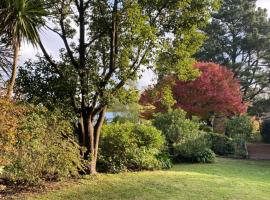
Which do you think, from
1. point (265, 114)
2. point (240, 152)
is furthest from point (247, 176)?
point (265, 114)

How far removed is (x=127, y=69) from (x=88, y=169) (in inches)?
106

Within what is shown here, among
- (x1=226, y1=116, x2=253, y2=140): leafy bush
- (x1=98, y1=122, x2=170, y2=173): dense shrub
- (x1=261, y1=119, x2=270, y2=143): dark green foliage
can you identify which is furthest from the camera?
(x1=261, y1=119, x2=270, y2=143): dark green foliage

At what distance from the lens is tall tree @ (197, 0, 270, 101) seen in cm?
3088

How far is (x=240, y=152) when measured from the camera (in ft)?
65.2

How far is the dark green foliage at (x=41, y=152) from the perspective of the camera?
8422 mm

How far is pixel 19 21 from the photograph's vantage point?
28.3 ft

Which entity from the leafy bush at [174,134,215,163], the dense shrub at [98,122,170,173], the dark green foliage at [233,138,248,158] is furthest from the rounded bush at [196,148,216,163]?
the dense shrub at [98,122,170,173]

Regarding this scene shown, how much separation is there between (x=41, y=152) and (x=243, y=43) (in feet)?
82.5

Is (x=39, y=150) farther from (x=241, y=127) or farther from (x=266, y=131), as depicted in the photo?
(x=266, y=131)

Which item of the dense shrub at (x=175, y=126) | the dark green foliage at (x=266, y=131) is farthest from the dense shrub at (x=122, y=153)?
the dark green foliage at (x=266, y=131)

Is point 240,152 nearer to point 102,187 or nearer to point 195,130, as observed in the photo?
point 195,130

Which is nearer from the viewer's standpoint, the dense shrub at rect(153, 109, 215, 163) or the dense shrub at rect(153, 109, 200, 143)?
the dense shrub at rect(153, 109, 215, 163)

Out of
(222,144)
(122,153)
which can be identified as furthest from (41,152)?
(222,144)

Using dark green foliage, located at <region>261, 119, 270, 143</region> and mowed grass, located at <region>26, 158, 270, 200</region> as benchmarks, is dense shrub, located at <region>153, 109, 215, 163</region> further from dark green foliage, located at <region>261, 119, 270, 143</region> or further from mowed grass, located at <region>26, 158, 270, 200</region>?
dark green foliage, located at <region>261, 119, 270, 143</region>
